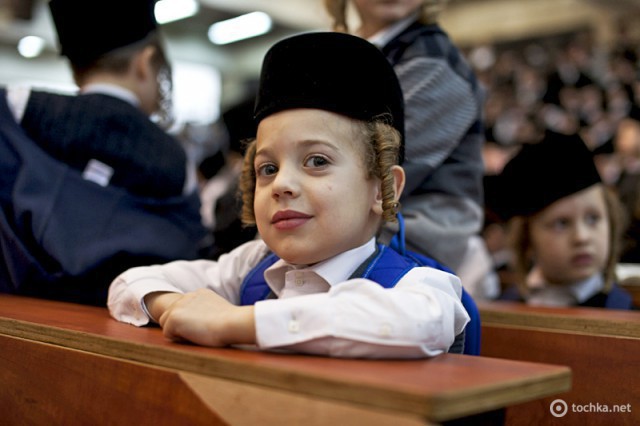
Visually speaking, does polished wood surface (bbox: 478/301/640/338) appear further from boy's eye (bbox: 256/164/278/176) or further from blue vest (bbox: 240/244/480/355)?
boy's eye (bbox: 256/164/278/176)

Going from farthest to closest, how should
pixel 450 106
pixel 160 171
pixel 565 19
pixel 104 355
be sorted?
pixel 565 19, pixel 160 171, pixel 450 106, pixel 104 355

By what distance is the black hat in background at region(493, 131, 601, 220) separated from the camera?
7.03 feet

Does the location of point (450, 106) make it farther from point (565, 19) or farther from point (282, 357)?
point (565, 19)

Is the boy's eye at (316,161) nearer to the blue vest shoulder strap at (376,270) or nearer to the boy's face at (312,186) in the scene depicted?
the boy's face at (312,186)

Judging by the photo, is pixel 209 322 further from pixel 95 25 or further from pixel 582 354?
pixel 95 25

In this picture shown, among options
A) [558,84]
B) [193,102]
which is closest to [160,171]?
[558,84]

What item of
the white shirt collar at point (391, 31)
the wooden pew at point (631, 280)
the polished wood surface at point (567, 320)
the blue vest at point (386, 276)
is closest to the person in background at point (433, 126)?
the white shirt collar at point (391, 31)

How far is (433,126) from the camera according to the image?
1667mm

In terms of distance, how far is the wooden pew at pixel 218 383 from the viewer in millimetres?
730

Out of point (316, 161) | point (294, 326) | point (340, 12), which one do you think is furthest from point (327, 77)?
point (340, 12)

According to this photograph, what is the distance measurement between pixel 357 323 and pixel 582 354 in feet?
2.33

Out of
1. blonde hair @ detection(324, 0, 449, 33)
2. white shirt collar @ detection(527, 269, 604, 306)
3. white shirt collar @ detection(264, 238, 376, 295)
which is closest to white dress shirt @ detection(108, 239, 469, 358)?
white shirt collar @ detection(264, 238, 376, 295)

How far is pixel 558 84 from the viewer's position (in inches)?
245

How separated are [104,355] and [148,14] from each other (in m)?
1.27
